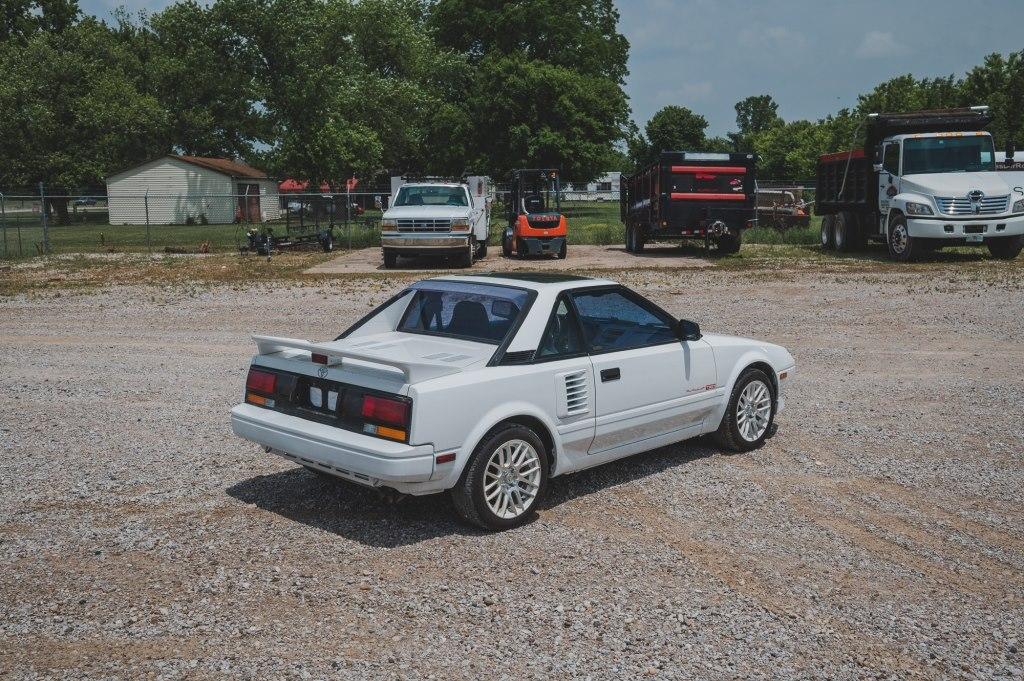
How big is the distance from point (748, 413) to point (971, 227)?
1774 cm

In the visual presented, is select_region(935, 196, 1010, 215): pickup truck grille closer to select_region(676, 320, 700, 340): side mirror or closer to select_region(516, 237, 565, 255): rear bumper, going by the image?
select_region(516, 237, 565, 255): rear bumper

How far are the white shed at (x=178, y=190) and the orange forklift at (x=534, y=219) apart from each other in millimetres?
31378

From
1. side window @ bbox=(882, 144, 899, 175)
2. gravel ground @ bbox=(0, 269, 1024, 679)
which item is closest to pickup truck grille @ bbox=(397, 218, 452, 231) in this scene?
side window @ bbox=(882, 144, 899, 175)

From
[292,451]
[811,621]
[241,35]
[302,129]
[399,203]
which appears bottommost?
[811,621]

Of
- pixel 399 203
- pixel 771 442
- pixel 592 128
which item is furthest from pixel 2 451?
pixel 592 128

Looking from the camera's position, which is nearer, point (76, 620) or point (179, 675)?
point (179, 675)

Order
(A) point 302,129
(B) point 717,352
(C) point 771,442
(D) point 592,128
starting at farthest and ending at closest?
(D) point 592,128 → (A) point 302,129 → (C) point 771,442 → (B) point 717,352

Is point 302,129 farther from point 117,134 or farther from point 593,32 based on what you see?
point 593,32

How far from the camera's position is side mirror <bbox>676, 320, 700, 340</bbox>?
6699 millimetres

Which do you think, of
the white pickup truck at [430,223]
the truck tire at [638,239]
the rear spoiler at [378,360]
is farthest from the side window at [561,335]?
the truck tire at [638,239]

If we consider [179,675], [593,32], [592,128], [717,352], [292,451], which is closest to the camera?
[179,675]

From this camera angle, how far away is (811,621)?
450cm

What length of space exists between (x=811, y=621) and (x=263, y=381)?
347cm

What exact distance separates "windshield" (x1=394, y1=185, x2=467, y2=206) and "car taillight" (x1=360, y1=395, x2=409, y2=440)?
64.3 ft
